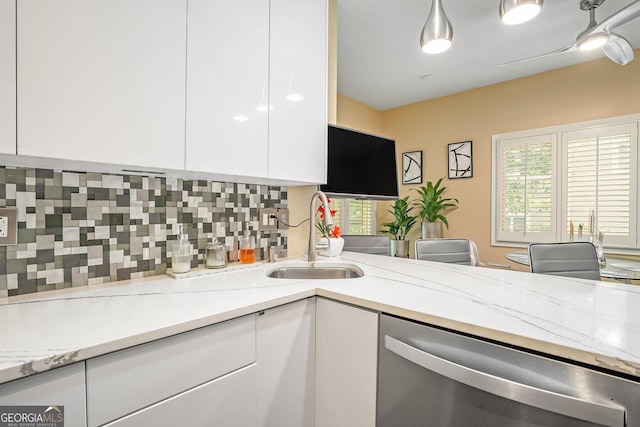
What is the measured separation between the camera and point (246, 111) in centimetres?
141

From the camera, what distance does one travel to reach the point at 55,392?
0.68 meters

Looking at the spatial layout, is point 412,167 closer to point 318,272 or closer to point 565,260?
point 565,260

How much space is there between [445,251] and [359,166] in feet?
3.25

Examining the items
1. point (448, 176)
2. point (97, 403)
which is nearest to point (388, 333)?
point (97, 403)

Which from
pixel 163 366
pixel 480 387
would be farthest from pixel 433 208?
pixel 163 366

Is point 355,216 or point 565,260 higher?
point 355,216

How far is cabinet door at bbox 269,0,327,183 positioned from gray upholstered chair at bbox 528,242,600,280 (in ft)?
5.07

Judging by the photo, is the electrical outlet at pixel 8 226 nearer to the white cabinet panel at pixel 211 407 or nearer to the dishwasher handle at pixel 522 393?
the white cabinet panel at pixel 211 407

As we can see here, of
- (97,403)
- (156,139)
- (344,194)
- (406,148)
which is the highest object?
(406,148)

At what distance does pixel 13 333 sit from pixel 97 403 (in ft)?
0.95

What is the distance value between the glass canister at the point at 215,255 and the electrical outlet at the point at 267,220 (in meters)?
0.35

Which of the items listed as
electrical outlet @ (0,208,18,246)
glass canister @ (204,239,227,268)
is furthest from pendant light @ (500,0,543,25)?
electrical outlet @ (0,208,18,246)

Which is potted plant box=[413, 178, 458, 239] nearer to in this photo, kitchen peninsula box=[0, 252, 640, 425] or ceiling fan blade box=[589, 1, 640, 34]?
ceiling fan blade box=[589, 1, 640, 34]

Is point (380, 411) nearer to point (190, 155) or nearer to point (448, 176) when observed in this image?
point (190, 155)
